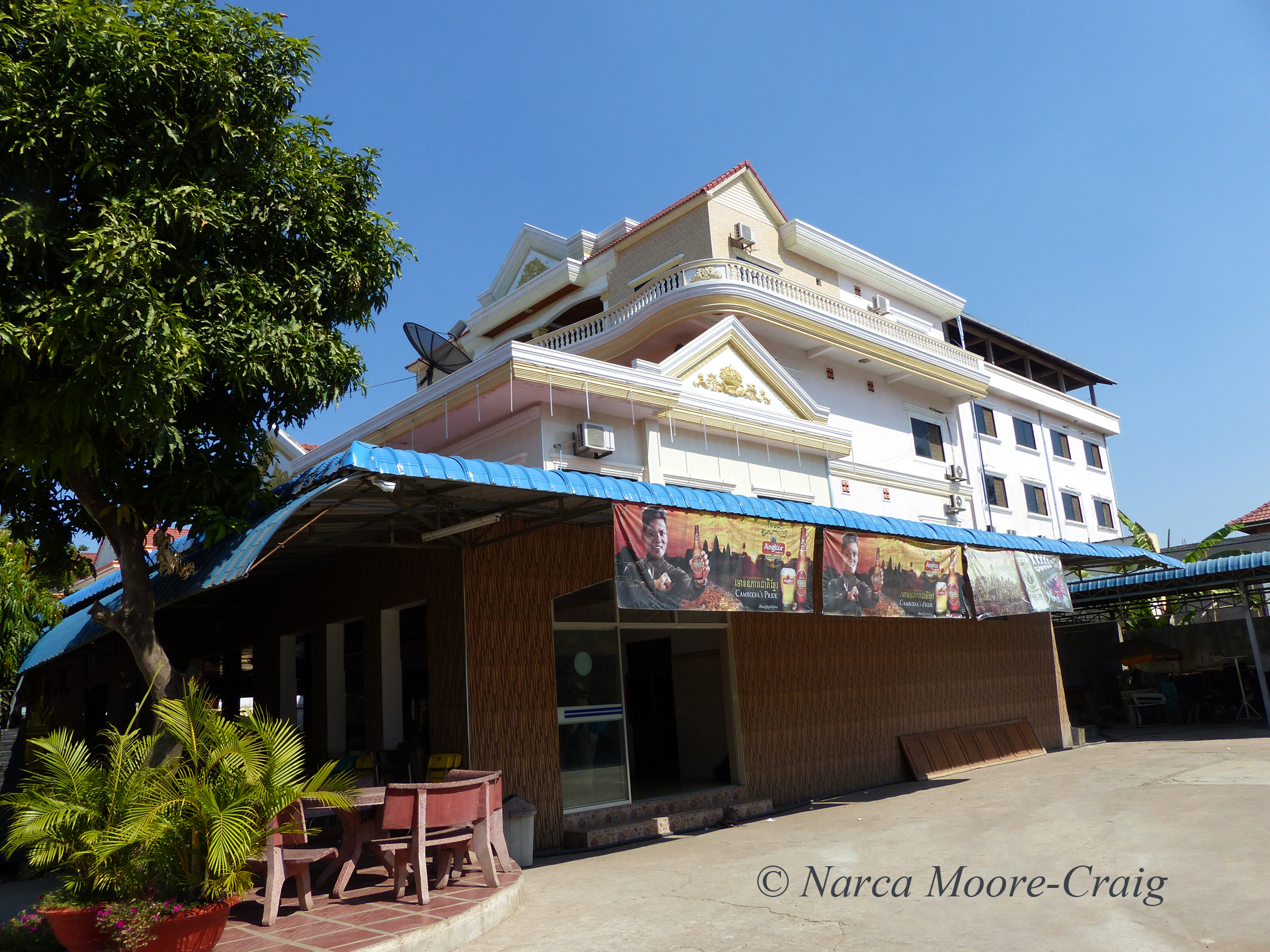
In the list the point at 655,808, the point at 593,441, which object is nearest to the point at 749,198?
the point at 593,441

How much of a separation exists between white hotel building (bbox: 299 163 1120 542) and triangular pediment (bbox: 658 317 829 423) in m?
0.04

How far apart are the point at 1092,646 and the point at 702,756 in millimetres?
17896

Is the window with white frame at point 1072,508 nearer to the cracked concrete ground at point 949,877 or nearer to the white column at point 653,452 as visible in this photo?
the cracked concrete ground at point 949,877

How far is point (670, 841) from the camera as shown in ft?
34.5

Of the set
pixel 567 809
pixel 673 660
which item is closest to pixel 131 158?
pixel 567 809

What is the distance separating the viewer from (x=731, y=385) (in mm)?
16828

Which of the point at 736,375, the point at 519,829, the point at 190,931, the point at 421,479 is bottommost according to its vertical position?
the point at 519,829

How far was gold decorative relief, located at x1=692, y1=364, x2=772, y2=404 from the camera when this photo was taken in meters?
16.5

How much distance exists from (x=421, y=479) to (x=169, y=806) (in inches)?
128

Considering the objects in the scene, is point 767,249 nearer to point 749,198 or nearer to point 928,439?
point 749,198

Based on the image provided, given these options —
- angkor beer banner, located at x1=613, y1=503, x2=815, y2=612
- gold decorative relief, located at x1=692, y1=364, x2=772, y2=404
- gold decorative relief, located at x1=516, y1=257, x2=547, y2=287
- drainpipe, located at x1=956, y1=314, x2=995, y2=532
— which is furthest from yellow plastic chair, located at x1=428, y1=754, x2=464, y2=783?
drainpipe, located at x1=956, y1=314, x2=995, y2=532

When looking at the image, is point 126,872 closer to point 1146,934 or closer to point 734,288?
point 1146,934

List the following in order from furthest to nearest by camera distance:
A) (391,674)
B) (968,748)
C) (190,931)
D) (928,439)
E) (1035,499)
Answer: (1035,499), (928,439), (968,748), (391,674), (190,931)

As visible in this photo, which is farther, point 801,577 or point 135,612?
point 801,577
